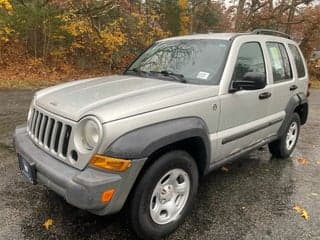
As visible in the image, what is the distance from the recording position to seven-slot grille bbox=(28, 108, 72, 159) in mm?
2862

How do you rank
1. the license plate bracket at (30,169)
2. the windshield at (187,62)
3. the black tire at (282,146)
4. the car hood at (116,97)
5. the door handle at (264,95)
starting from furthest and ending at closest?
the black tire at (282,146) < the door handle at (264,95) < the windshield at (187,62) < the license plate bracket at (30,169) < the car hood at (116,97)

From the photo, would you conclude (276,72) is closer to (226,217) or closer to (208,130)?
(208,130)

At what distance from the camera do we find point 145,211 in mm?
2936

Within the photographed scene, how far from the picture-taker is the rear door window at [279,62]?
15.0 feet

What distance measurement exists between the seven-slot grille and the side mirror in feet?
5.66

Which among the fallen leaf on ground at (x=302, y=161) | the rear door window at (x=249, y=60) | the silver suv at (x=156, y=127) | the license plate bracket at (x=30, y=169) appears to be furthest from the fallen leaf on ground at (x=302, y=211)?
the license plate bracket at (x=30, y=169)

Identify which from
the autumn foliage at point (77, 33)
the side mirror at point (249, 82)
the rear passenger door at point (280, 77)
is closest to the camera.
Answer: the side mirror at point (249, 82)

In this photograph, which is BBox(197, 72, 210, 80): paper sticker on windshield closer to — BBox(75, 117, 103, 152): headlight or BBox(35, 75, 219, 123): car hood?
BBox(35, 75, 219, 123): car hood

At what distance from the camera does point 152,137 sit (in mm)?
2787

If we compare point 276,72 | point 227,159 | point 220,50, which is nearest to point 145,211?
point 227,159

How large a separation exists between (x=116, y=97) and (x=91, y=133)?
0.49 metres

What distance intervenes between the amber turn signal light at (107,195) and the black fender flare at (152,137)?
0.25 meters

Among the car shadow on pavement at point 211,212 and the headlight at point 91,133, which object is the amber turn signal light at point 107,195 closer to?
the headlight at point 91,133

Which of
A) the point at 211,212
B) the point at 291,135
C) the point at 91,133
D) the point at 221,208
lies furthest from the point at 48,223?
the point at 291,135
